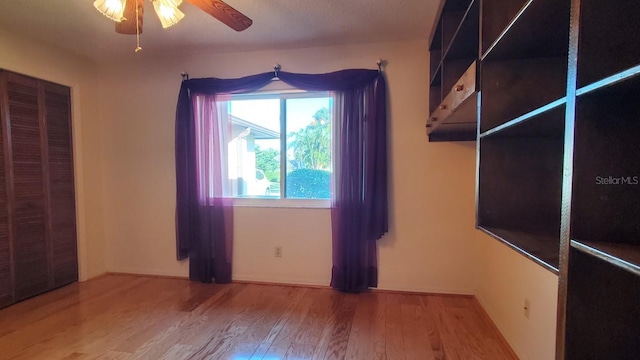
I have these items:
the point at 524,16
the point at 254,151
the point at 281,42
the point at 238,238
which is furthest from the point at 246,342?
the point at 281,42

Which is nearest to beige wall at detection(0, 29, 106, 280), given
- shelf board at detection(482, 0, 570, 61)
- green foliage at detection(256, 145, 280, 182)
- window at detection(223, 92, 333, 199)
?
window at detection(223, 92, 333, 199)

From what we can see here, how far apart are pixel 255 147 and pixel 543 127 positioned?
8.20 ft

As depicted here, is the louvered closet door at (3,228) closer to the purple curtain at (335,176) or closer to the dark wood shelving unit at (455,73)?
the purple curtain at (335,176)

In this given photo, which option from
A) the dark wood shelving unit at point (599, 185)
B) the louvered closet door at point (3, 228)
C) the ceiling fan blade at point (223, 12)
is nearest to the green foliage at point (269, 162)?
the ceiling fan blade at point (223, 12)

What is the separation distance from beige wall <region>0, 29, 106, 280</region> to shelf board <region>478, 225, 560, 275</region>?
12.2 feet

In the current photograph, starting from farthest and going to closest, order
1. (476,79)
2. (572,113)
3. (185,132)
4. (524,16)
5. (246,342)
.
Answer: (185,132) < (246,342) < (476,79) < (524,16) < (572,113)

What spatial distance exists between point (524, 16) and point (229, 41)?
2.48 m

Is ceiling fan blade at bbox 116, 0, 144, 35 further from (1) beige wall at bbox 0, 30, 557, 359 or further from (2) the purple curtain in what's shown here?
(1) beige wall at bbox 0, 30, 557, 359

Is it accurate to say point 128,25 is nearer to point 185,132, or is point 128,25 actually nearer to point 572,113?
point 185,132

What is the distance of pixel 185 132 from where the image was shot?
9.83 feet

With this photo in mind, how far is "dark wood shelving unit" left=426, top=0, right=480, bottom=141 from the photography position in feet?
4.65

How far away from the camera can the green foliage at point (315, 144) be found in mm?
2919

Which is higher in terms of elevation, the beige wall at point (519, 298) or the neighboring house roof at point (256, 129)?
the neighboring house roof at point (256, 129)

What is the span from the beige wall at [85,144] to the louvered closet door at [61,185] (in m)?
0.06
